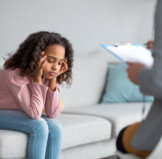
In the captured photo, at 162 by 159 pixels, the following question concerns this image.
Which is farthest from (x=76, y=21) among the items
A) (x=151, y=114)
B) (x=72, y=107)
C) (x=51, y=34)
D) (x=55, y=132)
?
(x=151, y=114)

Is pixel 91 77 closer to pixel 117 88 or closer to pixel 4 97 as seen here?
pixel 117 88

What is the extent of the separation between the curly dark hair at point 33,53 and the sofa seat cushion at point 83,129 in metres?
0.36

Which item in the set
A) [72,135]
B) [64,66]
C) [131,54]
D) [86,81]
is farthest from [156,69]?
[86,81]

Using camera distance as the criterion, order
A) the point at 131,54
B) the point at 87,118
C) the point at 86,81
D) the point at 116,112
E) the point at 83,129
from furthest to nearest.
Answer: the point at 86,81 → the point at 116,112 → the point at 87,118 → the point at 83,129 → the point at 131,54

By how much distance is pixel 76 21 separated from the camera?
170 inches

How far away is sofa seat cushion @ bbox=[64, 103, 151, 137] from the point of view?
329 cm

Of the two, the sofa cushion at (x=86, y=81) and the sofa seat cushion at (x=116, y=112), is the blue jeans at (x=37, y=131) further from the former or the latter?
the sofa cushion at (x=86, y=81)

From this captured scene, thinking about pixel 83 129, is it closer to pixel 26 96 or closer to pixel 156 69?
pixel 26 96

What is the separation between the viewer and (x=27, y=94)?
101 inches

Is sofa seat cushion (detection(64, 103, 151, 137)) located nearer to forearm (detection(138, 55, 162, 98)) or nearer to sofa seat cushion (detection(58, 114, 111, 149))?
sofa seat cushion (detection(58, 114, 111, 149))

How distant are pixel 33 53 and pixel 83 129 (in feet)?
2.29

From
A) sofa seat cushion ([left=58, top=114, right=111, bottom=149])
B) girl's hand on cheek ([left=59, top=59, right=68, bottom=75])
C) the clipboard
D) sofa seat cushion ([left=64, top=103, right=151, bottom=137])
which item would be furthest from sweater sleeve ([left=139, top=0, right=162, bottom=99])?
sofa seat cushion ([left=64, top=103, right=151, bottom=137])

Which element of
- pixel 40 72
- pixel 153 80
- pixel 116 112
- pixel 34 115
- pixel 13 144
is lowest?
pixel 116 112

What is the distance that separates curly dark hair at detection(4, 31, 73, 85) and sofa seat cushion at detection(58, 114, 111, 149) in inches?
14.2
